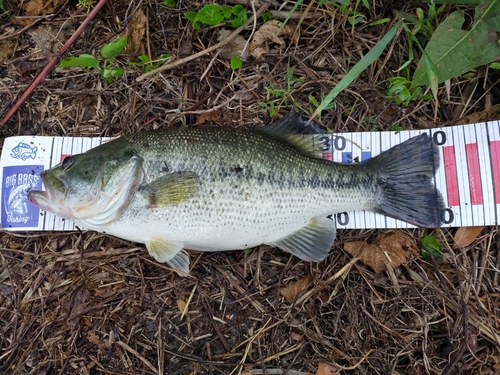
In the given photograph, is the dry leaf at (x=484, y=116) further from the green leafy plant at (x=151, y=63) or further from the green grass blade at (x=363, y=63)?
the green leafy plant at (x=151, y=63)

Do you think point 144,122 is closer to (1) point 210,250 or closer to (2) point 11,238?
(1) point 210,250

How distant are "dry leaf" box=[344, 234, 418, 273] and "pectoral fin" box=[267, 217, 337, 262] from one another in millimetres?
269

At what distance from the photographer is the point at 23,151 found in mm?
3252

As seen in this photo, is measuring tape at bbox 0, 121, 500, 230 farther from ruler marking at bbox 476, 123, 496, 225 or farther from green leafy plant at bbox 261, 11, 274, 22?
green leafy plant at bbox 261, 11, 274, 22

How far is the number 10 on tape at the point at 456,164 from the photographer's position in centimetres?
308

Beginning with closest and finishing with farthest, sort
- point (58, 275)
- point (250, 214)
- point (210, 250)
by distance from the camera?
point (250, 214) < point (210, 250) < point (58, 275)

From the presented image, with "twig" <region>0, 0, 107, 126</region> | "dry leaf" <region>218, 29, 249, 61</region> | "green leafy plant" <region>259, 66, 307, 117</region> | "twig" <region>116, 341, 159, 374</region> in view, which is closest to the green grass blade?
"green leafy plant" <region>259, 66, 307, 117</region>

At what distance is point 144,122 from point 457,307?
3044 millimetres

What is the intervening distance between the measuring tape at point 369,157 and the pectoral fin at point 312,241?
0.24 metres

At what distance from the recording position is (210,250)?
2.99 metres

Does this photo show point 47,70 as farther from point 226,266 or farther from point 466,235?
point 466,235

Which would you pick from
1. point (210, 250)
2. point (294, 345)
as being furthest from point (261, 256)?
point (294, 345)

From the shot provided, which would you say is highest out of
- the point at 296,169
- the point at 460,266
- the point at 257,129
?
the point at 257,129

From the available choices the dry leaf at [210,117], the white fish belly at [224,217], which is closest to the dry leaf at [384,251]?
the white fish belly at [224,217]
